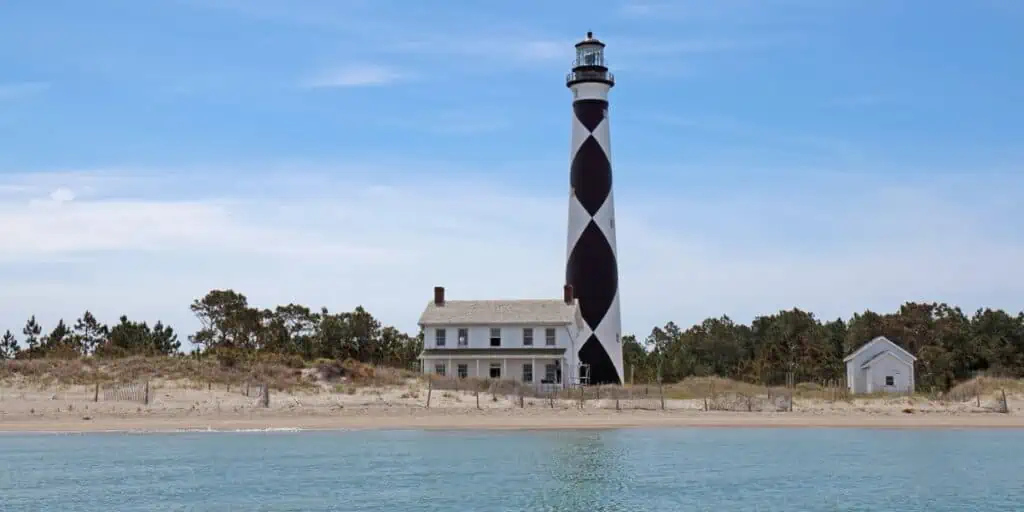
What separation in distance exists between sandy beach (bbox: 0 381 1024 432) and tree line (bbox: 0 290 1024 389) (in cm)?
1630

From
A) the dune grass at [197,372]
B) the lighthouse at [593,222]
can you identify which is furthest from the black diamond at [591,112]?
the dune grass at [197,372]

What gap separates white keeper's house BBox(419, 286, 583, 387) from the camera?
50.0 metres

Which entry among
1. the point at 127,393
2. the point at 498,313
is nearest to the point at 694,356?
the point at 498,313

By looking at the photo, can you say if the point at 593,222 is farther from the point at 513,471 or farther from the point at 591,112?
the point at 513,471

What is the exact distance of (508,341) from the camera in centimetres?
5106

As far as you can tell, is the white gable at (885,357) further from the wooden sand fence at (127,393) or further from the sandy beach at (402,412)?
the wooden sand fence at (127,393)

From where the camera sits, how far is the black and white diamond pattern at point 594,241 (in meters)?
49.9

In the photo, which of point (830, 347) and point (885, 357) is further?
point (830, 347)

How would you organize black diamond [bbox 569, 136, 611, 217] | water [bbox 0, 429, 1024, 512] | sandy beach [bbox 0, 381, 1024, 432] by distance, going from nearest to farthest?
water [bbox 0, 429, 1024, 512] → sandy beach [bbox 0, 381, 1024, 432] → black diamond [bbox 569, 136, 611, 217]

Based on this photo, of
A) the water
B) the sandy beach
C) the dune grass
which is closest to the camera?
the water

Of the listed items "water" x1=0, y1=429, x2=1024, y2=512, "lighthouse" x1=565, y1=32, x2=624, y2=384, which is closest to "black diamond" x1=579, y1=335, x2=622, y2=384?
"lighthouse" x1=565, y1=32, x2=624, y2=384

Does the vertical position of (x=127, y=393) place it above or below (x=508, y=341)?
below

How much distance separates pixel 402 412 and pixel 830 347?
3439 cm

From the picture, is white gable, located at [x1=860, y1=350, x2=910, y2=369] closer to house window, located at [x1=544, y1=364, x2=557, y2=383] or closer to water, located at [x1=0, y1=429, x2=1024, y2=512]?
house window, located at [x1=544, y1=364, x2=557, y2=383]
